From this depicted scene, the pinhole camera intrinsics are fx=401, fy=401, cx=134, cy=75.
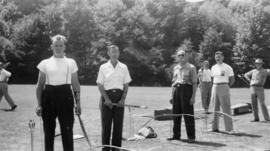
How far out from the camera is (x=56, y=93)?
5941 mm

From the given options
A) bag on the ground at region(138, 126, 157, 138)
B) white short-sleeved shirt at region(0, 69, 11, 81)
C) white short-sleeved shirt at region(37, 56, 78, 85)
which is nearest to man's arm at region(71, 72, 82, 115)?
white short-sleeved shirt at region(37, 56, 78, 85)

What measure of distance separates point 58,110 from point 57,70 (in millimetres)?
Answer: 597

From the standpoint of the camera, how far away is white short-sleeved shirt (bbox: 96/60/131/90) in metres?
7.13

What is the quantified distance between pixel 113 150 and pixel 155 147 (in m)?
1.38

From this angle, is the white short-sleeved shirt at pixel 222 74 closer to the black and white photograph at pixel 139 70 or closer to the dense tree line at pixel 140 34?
the black and white photograph at pixel 139 70

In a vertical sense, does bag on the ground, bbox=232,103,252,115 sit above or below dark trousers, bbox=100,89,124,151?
below

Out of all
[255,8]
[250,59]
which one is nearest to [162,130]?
[250,59]

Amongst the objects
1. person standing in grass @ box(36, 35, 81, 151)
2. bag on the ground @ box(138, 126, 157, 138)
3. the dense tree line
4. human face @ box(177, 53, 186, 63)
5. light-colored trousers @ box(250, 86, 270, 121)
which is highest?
the dense tree line

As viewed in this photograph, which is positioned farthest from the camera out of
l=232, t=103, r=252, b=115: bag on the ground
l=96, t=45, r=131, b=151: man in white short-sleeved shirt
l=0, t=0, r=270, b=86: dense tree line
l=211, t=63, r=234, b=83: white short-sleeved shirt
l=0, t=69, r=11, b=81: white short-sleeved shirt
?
l=0, t=0, r=270, b=86: dense tree line

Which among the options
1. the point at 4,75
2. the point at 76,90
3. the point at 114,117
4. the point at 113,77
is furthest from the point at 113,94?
the point at 4,75

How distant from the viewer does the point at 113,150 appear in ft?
23.6

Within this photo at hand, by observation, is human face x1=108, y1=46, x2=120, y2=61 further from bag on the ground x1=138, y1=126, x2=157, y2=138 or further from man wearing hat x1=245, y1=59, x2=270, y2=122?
man wearing hat x1=245, y1=59, x2=270, y2=122

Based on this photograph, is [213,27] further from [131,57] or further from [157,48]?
[131,57]

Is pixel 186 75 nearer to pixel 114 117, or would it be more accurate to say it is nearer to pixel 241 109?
pixel 114 117
